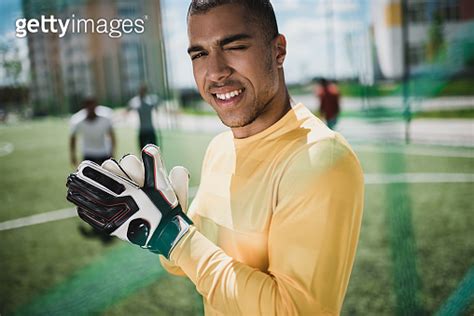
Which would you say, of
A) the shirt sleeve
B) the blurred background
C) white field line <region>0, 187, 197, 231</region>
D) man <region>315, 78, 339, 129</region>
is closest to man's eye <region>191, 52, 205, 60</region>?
the blurred background

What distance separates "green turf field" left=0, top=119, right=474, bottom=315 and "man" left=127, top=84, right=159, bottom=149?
0.04m

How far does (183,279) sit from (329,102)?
1.66 m

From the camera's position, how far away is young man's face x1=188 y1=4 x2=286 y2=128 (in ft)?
2.73

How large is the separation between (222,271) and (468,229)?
2.77 meters

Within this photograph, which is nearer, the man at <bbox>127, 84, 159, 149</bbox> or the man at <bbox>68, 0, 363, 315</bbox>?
the man at <bbox>68, 0, 363, 315</bbox>

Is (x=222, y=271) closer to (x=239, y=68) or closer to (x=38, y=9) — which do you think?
(x=239, y=68)

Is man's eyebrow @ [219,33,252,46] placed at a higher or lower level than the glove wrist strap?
higher

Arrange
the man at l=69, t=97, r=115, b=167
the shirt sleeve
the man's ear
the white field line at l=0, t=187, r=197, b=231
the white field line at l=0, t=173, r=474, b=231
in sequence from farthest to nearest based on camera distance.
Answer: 1. the white field line at l=0, t=173, r=474, b=231
2. the white field line at l=0, t=187, r=197, b=231
3. the man at l=69, t=97, r=115, b=167
4. the man's ear
5. the shirt sleeve

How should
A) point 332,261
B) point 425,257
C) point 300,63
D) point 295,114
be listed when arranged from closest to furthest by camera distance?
point 332,261
point 295,114
point 300,63
point 425,257

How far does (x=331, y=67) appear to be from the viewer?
1.12 m

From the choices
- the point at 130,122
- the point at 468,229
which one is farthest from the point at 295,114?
the point at 468,229

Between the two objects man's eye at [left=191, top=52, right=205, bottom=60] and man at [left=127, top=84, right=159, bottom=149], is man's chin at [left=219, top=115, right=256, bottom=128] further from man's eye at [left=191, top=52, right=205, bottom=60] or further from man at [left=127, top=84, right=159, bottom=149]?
man at [left=127, top=84, right=159, bottom=149]

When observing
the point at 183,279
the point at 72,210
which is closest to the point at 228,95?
the point at 183,279

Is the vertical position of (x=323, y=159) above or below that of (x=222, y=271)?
above
